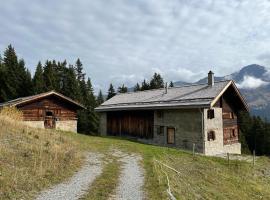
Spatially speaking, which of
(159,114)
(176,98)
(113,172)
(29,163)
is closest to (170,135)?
(159,114)

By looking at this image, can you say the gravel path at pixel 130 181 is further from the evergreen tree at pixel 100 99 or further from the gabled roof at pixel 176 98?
the evergreen tree at pixel 100 99

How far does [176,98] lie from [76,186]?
23562 millimetres

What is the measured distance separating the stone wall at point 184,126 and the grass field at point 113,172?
16.0 ft

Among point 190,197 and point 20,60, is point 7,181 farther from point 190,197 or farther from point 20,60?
point 20,60

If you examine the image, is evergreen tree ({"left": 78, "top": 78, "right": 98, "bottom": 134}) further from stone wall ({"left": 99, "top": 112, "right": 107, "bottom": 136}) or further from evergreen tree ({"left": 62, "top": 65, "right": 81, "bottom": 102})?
stone wall ({"left": 99, "top": 112, "right": 107, "bottom": 136})

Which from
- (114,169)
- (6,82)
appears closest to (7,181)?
(114,169)

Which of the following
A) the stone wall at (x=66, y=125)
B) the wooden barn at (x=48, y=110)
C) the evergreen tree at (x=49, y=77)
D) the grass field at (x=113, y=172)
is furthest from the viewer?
the evergreen tree at (x=49, y=77)

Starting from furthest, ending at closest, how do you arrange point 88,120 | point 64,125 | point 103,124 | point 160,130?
1. point 88,120
2. point 103,124
3. point 64,125
4. point 160,130

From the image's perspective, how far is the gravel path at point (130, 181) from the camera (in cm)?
1275

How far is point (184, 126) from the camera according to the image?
3316 cm

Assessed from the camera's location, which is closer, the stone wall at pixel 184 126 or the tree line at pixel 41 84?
the stone wall at pixel 184 126

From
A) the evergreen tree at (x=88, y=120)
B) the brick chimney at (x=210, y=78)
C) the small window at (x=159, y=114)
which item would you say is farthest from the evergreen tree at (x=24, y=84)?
the brick chimney at (x=210, y=78)

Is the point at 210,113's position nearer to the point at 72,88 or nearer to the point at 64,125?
the point at 64,125

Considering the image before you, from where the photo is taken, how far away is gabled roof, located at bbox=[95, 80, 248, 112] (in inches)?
1257
